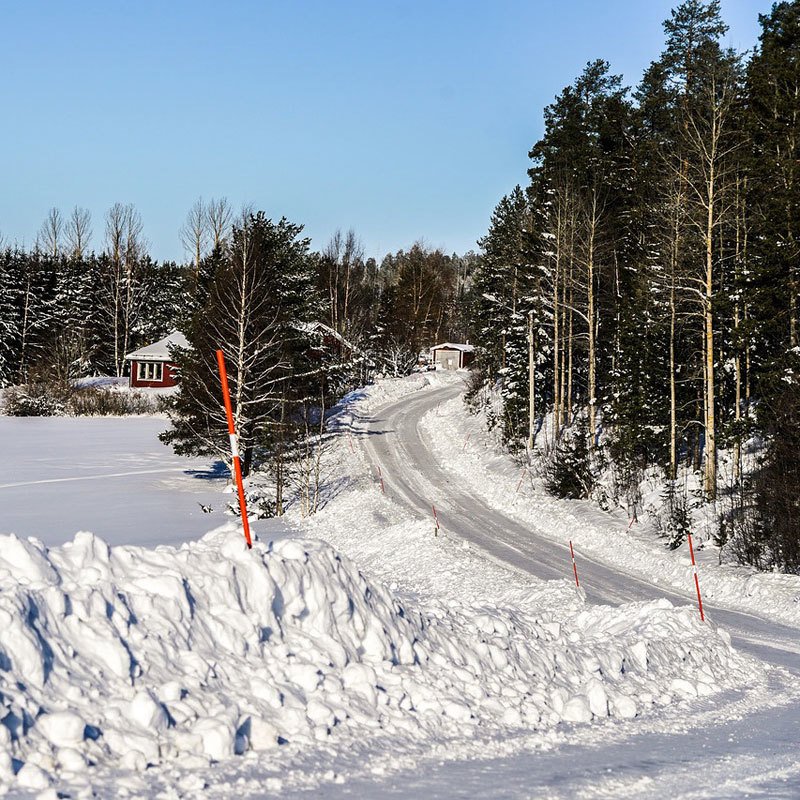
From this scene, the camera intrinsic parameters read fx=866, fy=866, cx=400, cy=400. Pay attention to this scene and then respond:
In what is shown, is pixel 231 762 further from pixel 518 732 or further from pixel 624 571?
pixel 624 571

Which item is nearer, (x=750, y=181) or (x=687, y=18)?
(x=750, y=181)

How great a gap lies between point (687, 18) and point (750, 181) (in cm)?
2406

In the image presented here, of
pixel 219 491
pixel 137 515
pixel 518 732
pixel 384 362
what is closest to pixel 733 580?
pixel 518 732

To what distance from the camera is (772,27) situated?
3409 cm

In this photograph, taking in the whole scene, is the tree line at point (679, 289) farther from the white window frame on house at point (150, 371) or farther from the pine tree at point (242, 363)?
the white window frame on house at point (150, 371)

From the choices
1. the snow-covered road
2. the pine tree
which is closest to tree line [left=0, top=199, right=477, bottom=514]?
the pine tree

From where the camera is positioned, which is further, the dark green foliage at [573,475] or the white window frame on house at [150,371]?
the white window frame on house at [150,371]

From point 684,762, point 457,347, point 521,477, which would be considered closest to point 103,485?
point 521,477

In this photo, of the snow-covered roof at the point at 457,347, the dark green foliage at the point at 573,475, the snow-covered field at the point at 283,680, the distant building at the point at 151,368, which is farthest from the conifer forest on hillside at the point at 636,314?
the snow-covered roof at the point at 457,347

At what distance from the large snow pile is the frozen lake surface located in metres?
18.6

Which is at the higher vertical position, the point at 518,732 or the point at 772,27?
the point at 772,27

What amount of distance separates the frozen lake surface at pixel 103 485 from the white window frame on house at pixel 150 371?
528 inches

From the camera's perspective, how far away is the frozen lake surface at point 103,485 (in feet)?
Result: 95.5

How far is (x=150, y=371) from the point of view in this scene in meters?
70.1
